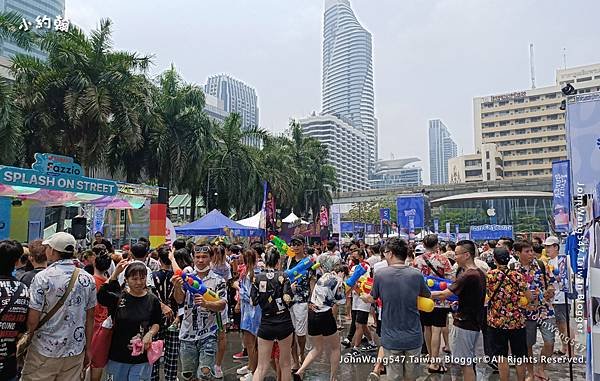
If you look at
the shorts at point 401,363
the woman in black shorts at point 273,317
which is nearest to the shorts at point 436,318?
the shorts at point 401,363

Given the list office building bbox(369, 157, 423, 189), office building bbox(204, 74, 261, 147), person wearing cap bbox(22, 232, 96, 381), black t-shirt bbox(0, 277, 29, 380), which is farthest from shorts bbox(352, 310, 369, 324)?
office building bbox(369, 157, 423, 189)

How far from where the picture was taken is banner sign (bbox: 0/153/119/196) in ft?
39.4

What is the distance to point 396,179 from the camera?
183500mm

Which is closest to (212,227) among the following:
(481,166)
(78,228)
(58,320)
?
(78,228)

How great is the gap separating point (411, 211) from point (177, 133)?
14205 mm

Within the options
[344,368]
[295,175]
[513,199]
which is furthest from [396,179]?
[344,368]

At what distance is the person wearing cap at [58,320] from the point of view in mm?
3811

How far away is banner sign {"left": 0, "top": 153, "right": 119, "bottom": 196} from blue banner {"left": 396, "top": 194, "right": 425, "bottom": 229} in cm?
1290

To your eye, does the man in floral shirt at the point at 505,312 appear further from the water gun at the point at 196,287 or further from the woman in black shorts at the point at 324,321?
the water gun at the point at 196,287

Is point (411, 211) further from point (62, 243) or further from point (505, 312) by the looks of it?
point (62, 243)

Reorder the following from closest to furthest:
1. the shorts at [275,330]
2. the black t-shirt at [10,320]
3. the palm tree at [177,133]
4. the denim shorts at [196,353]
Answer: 1. the black t-shirt at [10,320]
2. the shorts at [275,330]
3. the denim shorts at [196,353]
4. the palm tree at [177,133]

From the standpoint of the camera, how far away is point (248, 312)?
6.22 m

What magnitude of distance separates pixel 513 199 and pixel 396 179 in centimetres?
11199

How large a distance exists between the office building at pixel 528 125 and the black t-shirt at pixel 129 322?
4056 inches
